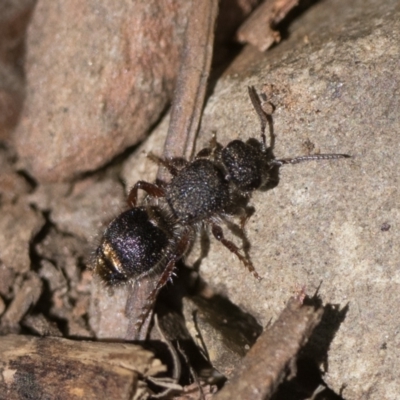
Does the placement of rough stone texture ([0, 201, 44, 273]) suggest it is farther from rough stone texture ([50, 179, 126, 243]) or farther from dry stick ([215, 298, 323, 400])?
dry stick ([215, 298, 323, 400])

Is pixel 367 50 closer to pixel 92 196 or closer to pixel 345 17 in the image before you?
pixel 345 17

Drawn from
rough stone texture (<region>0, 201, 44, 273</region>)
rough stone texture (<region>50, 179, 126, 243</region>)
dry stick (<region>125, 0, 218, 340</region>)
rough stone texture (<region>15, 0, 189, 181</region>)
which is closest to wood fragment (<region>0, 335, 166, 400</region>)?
dry stick (<region>125, 0, 218, 340</region>)

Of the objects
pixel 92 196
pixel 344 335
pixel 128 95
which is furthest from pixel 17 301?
pixel 344 335

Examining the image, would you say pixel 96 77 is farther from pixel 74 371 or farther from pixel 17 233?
pixel 74 371

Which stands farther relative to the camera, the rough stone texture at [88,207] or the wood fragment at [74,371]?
the rough stone texture at [88,207]

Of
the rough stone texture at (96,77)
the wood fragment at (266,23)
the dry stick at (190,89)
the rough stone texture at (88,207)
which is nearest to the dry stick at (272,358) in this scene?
the dry stick at (190,89)

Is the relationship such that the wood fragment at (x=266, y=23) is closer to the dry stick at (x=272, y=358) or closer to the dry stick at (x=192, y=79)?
the dry stick at (x=192, y=79)

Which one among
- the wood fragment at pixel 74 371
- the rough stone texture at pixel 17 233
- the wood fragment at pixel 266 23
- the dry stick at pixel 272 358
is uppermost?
the wood fragment at pixel 266 23
